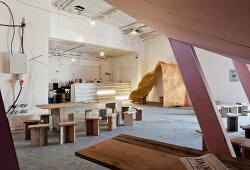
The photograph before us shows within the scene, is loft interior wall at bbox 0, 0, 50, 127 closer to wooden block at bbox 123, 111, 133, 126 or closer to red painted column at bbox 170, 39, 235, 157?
wooden block at bbox 123, 111, 133, 126

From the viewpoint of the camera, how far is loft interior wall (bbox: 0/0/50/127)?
444 cm

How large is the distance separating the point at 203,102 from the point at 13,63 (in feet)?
Result: 13.1

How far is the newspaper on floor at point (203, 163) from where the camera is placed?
116cm

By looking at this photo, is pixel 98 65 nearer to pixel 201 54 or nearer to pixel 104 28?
pixel 104 28

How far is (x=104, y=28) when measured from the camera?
9.31m

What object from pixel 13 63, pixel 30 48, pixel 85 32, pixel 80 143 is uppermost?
pixel 85 32

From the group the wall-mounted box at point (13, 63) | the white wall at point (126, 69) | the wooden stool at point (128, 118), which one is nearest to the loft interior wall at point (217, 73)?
the white wall at point (126, 69)

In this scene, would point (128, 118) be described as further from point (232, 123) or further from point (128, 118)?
point (232, 123)

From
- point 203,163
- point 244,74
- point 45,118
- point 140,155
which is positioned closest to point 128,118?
point 45,118

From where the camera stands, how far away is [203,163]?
1219 mm

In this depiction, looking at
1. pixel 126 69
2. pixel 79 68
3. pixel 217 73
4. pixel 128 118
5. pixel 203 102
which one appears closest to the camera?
pixel 203 102

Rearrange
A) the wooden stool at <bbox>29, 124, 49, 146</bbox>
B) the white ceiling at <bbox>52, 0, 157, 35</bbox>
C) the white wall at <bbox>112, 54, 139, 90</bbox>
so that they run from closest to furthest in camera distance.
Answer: the wooden stool at <bbox>29, 124, 49, 146</bbox> → the white ceiling at <bbox>52, 0, 157, 35</bbox> → the white wall at <bbox>112, 54, 139, 90</bbox>

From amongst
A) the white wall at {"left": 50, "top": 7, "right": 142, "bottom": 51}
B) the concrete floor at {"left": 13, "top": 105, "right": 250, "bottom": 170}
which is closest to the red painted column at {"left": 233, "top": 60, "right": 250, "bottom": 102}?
the concrete floor at {"left": 13, "top": 105, "right": 250, "bottom": 170}

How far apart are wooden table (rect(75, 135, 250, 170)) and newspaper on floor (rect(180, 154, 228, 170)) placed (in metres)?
0.05
